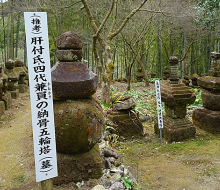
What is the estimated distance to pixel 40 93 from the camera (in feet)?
6.28

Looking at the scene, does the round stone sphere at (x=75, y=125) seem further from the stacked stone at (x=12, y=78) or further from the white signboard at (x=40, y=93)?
the stacked stone at (x=12, y=78)

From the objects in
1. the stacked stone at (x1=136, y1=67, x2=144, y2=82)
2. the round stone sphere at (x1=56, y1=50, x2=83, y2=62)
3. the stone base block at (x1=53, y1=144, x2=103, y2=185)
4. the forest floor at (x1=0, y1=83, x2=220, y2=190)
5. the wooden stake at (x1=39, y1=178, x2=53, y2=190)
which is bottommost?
the forest floor at (x1=0, y1=83, x2=220, y2=190)

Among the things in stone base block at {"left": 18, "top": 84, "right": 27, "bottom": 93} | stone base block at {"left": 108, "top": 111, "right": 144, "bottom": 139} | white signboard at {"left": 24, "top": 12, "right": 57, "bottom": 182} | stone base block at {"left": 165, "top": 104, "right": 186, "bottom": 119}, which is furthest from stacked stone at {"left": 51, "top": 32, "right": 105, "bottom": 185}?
stone base block at {"left": 18, "top": 84, "right": 27, "bottom": 93}

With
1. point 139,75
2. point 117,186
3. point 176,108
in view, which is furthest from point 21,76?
point 139,75

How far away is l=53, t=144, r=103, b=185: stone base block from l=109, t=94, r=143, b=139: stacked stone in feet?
7.64

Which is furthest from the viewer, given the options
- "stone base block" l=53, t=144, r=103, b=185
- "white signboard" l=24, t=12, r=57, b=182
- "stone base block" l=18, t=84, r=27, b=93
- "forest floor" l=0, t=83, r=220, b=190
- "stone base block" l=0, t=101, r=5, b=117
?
"stone base block" l=18, t=84, r=27, b=93

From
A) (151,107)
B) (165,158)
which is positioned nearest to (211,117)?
(165,158)

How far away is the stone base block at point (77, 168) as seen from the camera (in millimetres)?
2586

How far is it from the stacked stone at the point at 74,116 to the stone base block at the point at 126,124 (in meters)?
2.36

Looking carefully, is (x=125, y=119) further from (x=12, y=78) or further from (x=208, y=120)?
(x=12, y=78)

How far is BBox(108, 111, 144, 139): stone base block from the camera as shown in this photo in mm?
5067

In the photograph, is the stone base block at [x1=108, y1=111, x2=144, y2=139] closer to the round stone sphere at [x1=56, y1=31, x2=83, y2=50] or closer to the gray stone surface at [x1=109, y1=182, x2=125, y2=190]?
the gray stone surface at [x1=109, y1=182, x2=125, y2=190]

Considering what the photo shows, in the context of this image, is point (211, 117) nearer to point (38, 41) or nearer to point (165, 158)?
point (165, 158)

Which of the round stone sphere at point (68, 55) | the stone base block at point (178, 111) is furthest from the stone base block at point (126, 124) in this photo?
the round stone sphere at point (68, 55)
